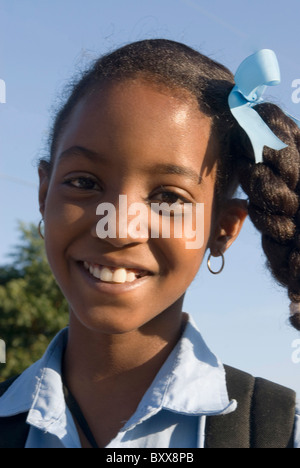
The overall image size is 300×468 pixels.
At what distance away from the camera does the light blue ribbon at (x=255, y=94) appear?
1916 millimetres

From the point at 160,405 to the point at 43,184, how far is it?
832mm

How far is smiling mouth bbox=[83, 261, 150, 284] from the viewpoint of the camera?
1.76m

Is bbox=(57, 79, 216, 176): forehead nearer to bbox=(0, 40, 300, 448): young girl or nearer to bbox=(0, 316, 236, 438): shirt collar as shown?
bbox=(0, 40, 300, 448): young girl

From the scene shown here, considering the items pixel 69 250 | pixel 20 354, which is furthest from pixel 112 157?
pixel 20 354

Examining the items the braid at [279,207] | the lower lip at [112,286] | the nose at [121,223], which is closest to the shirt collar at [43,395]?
the lower lip at [112,286]

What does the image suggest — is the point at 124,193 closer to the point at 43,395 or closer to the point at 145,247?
the point at 145,247

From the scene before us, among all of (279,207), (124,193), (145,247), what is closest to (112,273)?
(145,247)

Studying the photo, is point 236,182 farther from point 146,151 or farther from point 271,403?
point 271,403

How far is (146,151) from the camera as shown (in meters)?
1.75

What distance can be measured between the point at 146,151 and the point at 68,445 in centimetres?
82

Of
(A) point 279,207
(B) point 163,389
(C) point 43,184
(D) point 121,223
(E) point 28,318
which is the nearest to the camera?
(D) point 121,223

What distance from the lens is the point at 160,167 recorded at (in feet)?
5.80

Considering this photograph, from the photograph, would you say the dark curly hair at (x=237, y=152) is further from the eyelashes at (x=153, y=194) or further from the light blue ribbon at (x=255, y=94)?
the eyelashes at (x=153, y=194)

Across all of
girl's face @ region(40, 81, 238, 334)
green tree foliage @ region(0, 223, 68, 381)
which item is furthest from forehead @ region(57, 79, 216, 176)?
green tree foliage @ region(0, 223, 68, 381)
